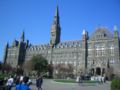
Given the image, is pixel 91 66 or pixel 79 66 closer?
pixel 91 66

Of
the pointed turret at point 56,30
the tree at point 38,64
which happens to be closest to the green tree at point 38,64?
the tree at point 38,64

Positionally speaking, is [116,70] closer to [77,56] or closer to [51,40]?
[77,56]

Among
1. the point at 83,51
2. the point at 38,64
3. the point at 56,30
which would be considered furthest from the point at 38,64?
the point at 56,30

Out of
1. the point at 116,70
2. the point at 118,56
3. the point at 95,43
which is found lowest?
the point at 116,70

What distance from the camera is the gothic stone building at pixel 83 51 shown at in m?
89.4

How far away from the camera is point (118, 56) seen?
87.1 m

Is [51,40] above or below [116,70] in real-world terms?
above

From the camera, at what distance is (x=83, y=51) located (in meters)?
98.5

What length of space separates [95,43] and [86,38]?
6.34m

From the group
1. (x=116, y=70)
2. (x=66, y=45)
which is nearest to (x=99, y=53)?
(x=116, y=70)

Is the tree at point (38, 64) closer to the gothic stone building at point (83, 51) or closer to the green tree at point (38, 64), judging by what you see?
the green tree at point (38, 64)

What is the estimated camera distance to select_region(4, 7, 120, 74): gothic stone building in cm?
8938

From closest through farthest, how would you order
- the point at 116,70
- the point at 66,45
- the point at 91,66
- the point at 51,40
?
the point at 116,70 < the point at 91,66 < the point at 66,45 < the point at 51,40

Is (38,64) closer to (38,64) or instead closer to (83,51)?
(38,64)
